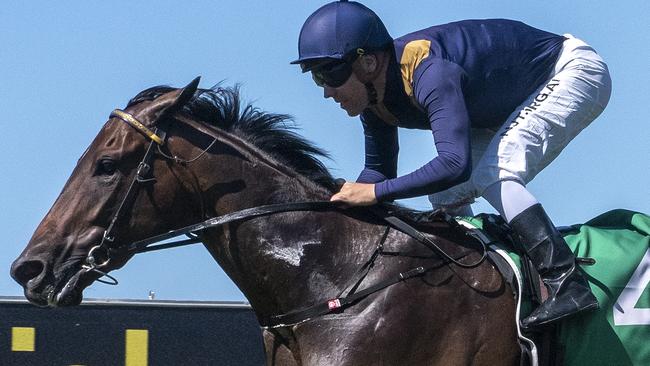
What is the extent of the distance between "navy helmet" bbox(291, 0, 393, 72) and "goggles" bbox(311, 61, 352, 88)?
33mm

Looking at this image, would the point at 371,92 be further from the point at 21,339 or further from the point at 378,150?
the point at 21,339

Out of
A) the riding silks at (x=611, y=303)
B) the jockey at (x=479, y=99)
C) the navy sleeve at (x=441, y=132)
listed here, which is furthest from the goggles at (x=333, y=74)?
the riding silks at (x=611, y=303)

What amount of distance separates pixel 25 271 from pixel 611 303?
217 cm

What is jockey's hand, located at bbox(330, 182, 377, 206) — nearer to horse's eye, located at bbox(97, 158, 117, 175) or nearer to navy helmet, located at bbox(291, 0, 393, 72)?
navy helmet, located at bbox(291, 0, 393, 72)

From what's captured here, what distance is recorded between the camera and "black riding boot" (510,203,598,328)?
4.64 meters

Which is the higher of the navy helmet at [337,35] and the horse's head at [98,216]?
the navy helmet at [337,35]

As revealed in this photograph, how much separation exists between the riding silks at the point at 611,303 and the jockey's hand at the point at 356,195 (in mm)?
454

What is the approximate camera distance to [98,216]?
15.7ft

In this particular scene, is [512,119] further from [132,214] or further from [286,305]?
A: [132,214]

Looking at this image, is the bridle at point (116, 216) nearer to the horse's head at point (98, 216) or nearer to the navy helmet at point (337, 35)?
the horse's head at point (98, 216)

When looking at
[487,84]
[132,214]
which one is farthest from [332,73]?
[132,214]

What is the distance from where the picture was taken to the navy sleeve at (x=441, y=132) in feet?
15.2

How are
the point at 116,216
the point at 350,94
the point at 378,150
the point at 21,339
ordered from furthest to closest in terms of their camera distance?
the point at 21,339, the point at 378,150, the point at 350,94, the point at 116,216

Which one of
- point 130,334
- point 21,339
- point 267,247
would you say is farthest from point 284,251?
point 21,339
